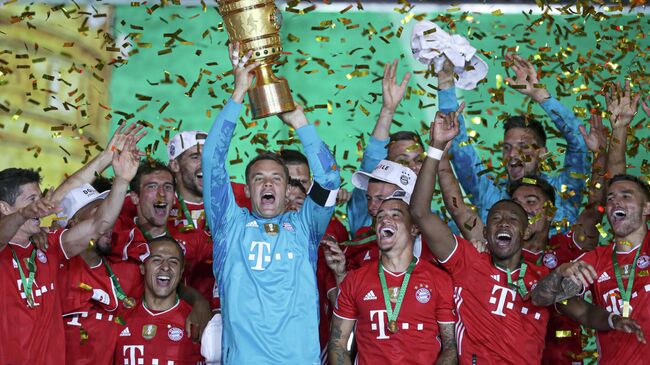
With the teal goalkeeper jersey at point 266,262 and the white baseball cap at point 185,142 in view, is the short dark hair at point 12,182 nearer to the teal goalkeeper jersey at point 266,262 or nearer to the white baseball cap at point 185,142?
the teal goalkeeper jersey at point 266,262

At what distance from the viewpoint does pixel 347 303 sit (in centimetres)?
590

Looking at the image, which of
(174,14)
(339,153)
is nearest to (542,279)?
(339,153)

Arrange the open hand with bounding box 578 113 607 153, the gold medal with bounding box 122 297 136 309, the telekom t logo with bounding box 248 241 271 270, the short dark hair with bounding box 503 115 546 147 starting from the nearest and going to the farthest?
the telekom t logo with bounding box 248 241 271 270 → the gold medal with bounding box 122 297 136 309 → the open hand with bounding box 578 113 607 153 → the short dark hair with bounding box 503 115 546 147

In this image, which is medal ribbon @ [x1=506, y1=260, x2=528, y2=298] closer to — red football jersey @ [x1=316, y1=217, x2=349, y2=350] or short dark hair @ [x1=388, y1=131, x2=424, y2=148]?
red football jersey @ [x1=316, y1=217, x2=349, y2=350]

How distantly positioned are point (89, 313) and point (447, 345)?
2117 millimetres

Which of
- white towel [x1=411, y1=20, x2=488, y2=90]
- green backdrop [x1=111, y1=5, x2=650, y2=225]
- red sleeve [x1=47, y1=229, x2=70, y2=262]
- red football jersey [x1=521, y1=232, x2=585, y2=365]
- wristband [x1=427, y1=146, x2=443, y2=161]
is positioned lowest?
red football jersey [x1=521, y1=232, x2=585, y2=365]

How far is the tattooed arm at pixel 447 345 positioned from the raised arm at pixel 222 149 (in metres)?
1.33

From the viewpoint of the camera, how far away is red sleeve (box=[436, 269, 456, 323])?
5.85 meters

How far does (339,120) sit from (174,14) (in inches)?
66.3

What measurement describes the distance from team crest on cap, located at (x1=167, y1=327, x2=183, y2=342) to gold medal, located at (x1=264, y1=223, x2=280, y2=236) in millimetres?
1066

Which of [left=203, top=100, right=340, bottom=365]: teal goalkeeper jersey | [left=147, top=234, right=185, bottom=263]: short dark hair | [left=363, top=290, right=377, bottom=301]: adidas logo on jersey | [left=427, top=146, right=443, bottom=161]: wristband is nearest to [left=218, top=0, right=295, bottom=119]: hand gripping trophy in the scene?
[left=203, top=100, right=340, bottom=365]: teal goalkeeper jersey

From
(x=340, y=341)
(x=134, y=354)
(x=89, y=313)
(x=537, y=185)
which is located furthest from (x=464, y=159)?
(x=89, y=313)

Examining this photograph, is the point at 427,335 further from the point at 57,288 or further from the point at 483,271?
the point at 57,288

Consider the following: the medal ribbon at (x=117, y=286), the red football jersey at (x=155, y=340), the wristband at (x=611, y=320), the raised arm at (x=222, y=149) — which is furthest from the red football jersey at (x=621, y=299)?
the medal ribbon at (x=117, y=286)
